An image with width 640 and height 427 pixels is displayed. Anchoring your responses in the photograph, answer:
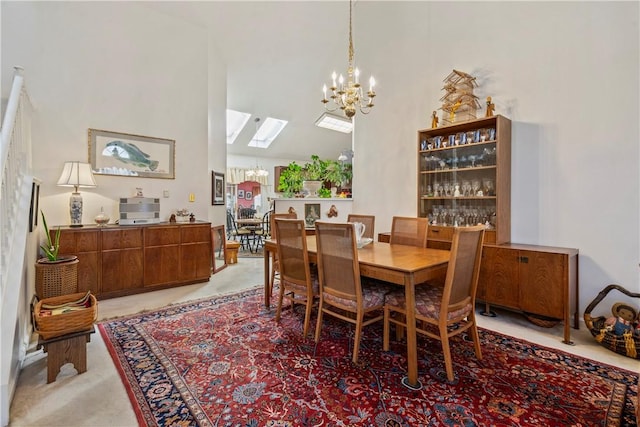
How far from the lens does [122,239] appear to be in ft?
11.5

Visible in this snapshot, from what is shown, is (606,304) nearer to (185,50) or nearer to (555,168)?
(555,168)

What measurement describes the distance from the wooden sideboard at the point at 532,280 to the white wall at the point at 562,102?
29 centimetres

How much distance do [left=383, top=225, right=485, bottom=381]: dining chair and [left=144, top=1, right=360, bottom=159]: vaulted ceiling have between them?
3851mm

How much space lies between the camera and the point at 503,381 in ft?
6.10

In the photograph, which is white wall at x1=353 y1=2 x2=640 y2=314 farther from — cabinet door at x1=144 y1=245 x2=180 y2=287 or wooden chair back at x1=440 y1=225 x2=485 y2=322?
cabinet door at x1=144 y1=245 x2=180 y2=287

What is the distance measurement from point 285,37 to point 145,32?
7.27ft

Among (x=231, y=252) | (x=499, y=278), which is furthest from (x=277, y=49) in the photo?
(x=499, y=278)

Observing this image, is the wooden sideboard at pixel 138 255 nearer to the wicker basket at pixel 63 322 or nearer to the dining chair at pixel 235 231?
the wicker basket at pixel 63 322

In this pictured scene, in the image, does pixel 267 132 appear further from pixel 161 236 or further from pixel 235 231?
pixel 161 236

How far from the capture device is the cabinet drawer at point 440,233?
3418 mm

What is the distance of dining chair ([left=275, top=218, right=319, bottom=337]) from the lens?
2.45 metres

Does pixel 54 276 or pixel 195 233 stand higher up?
pixel 195 233

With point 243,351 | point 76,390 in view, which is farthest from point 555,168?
point 76,390

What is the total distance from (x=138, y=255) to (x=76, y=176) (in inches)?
42.5
